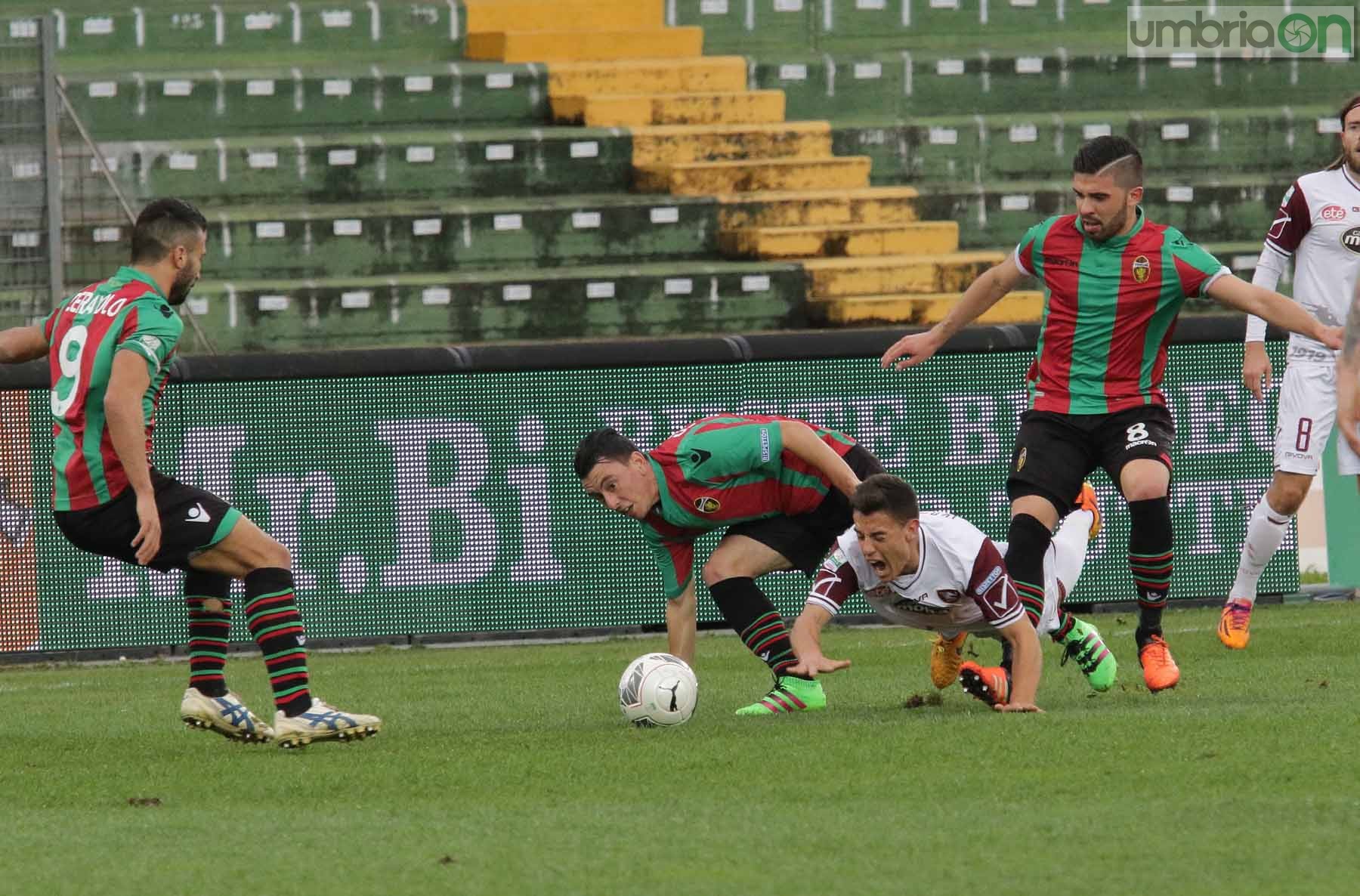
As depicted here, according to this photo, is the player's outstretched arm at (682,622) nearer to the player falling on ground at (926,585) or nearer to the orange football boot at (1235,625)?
the player falling on ground at (926,585)

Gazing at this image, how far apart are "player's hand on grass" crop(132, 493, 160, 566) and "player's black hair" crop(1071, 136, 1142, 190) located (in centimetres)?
327

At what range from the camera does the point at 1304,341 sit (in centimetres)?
905

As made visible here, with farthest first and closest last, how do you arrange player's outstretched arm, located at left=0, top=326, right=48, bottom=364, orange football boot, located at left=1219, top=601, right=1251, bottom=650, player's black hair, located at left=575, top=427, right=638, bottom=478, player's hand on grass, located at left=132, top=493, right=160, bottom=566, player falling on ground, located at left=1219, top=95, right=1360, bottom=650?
orange football boot, located at left=1219, top=601, right=1251, bottom=650 < player falling on ground, located at left=1219, top=95, right=1360, bottom=650 < player's black hair, located at left=575, top=427, right=638, bottom=478 < player's outstretched arm, located at left=0, top=326, right=48, bottom=364 < player's hand on grass, located at left=132, top=493, right=160, bottom=566

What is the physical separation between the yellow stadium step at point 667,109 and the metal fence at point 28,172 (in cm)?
596

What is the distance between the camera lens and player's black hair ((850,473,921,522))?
6.75 m

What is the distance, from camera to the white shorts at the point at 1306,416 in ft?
29.2

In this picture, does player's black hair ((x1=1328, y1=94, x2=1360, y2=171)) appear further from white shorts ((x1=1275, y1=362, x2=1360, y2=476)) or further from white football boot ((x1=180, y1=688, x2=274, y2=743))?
white football boot ((x1=180, y1=688, x2=274, y2=743))

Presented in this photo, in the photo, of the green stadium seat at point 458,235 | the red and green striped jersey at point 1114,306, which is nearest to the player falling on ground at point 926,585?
the red and green striped jersey at point 1114,306

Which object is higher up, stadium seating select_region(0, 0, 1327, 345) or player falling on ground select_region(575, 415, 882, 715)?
stadium seating select_region(0, 0, 1327, 345)

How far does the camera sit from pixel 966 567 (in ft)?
22.9

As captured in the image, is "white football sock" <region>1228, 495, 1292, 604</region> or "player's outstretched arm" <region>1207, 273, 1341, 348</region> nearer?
"player's outstretched arm" <region>1207, 273, 1341, 348</region>

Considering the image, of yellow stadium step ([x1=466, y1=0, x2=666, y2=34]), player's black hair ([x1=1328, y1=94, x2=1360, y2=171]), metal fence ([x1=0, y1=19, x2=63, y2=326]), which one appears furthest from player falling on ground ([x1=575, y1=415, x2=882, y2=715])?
yellow stadium step ([x1=466, y1=0, x2=666, y2=34])

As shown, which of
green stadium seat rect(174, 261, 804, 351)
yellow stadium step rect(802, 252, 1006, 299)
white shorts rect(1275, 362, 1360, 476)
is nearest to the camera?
white shorts rect(1275, 362, 1360, 476)

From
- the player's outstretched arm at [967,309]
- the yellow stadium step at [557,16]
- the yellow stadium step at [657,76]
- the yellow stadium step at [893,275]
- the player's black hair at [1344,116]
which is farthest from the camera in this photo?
the yellow stadium step at [557,16]
